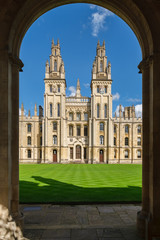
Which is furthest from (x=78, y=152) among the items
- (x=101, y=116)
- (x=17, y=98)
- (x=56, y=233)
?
(x=17, y=98)

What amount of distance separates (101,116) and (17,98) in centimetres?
3926

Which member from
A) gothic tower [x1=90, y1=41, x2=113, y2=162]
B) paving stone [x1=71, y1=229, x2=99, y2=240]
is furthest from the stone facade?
paving stone [x1=71, y1=229, x2=99, y2=240]

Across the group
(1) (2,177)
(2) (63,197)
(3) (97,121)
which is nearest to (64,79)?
(3) (97,121)

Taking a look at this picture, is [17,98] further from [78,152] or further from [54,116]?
[78,152]

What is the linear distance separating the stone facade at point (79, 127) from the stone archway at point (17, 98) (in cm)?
Answer: 3784

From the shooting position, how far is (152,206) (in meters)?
4.81

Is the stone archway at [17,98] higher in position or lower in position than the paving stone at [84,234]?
higher

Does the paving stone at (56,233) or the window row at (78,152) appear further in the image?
the window row at (78,152)

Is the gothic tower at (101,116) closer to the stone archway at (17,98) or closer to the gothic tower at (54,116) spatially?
the gothic tower at (54,116)

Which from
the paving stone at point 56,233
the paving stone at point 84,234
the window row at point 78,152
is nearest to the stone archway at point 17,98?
the paving stone at point 56,233

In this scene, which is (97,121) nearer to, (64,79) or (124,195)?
(64,79)

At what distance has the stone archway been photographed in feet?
15.8

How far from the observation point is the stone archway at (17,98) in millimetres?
4805

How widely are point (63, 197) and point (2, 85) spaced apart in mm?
6709
